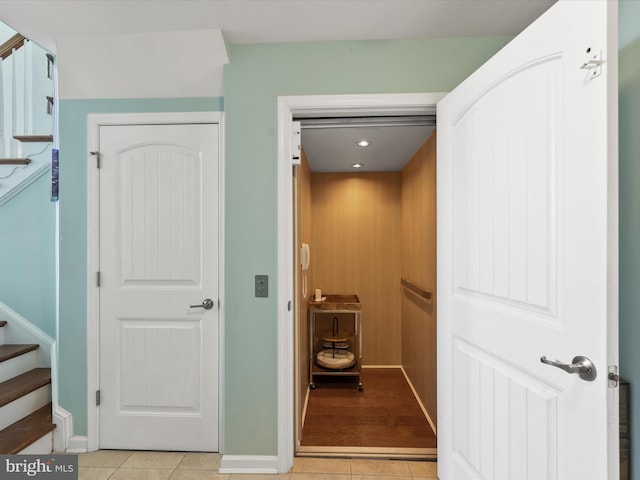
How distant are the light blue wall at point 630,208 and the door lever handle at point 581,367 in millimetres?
354

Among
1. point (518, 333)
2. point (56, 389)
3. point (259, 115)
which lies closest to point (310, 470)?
point (518, 333)

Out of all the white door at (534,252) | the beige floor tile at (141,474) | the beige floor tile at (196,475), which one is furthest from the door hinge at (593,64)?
the beige floor tile at (141,474)

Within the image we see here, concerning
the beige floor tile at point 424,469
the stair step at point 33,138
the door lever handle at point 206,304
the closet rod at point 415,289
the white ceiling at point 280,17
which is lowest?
the beige floor tile at point 424,469

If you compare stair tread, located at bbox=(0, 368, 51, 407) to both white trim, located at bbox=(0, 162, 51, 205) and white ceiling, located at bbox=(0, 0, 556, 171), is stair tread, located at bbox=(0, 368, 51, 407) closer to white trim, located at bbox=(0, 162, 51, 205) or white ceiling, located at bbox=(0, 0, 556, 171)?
white trim, located at bbox=(0, 162, 51, 205)

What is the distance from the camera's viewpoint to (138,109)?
1.96 metres

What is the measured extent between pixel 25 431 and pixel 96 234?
115 centimetres

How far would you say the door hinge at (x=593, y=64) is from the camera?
0.94 metres

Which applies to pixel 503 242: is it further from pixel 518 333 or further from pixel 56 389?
pixel 56 389

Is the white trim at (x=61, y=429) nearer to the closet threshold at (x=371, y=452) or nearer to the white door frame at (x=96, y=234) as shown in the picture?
the white door frame at (x=96, y=234)

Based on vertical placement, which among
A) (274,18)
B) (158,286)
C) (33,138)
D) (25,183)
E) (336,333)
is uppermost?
→ (274,18)

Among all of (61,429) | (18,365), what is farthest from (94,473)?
(18,365)

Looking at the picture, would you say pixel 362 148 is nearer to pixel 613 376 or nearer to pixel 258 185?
pixel 258 185

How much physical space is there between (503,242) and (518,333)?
1.12 ft

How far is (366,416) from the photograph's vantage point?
2465 millimetres
